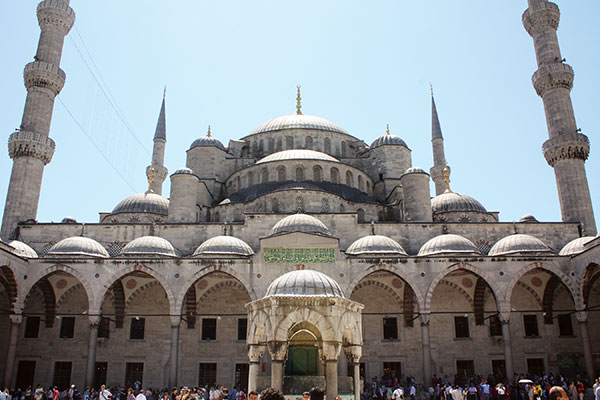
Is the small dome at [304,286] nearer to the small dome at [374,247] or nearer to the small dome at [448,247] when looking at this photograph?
the small dome at [374,247]

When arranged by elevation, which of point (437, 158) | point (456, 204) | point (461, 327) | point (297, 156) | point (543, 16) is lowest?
point (461, 327)

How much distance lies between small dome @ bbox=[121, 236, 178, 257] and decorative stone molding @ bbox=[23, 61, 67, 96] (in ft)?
26.8

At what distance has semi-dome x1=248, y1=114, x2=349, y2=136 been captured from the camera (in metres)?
25.8

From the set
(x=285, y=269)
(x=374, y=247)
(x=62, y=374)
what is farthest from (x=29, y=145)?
(x=374, y=247)

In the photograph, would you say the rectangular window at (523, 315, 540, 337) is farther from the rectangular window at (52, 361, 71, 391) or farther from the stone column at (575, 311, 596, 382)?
the rectangular window at (52, 361, 71, 391)

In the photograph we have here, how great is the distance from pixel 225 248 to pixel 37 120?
950cm

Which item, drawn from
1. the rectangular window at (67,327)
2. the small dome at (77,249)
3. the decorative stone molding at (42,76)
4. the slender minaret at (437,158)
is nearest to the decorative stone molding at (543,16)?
the slender minaret at (437,158)

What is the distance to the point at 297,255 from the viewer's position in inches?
619

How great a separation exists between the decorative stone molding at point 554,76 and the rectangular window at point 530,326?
360 inches

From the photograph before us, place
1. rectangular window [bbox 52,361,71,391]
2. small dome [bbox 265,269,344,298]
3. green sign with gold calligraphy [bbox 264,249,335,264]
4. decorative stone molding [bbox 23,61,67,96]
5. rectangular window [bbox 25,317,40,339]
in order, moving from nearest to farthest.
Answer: small dome [bbox 265,269,344,298] < green sign with gold calligraphy [bbox 264,249,335,264] < rectangular window [bbox 52,361,71,391] < rectangular window [bbox 25,317,40,339] < decorative stone molding [bbox 23,61,67,96]

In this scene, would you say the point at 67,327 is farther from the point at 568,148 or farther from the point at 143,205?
the point at 568,148

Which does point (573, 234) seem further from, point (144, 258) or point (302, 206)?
point (144, 258)

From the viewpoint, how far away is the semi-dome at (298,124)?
25750mm

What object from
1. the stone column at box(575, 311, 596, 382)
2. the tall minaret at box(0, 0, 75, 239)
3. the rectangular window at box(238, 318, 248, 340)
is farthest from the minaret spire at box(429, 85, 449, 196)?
the tall minaret at box(0, 0, 75, 239)
